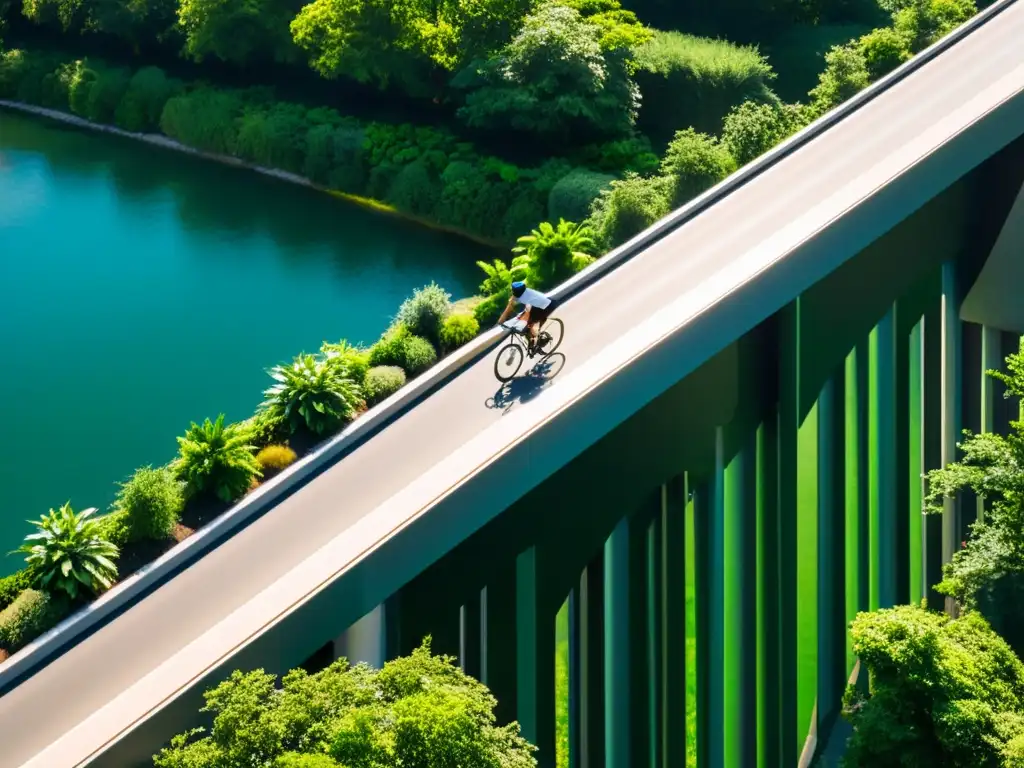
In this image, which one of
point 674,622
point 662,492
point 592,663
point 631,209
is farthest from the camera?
point 631,209

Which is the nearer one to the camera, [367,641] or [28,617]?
[367,641]

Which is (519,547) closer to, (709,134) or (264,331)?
(264,331)

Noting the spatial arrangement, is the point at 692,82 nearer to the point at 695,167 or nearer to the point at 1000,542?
the point at 695,167

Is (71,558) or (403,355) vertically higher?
(403,355)

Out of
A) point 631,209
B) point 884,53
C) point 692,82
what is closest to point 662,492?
point 631,209

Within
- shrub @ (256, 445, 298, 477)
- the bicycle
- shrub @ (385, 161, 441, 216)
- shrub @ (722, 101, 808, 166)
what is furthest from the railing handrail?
shrub @ (385, 161, 441, 216)

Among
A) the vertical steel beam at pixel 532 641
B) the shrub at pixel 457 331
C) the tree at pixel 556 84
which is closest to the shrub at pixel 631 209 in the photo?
the shrub at pixel 457 331
